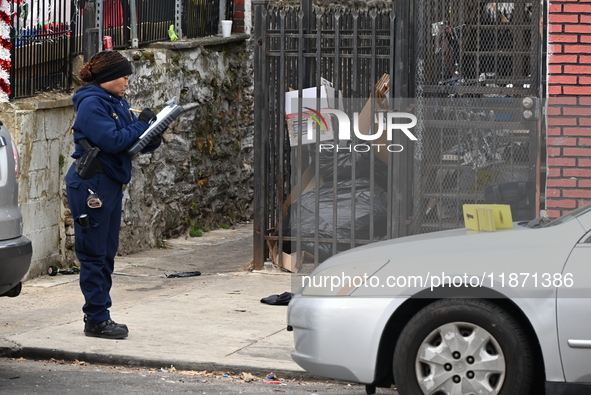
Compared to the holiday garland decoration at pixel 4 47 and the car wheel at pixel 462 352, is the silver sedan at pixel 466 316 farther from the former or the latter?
the holiday garland decoration at pixel 4 47

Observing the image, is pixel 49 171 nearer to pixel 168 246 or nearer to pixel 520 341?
pixel 168 246

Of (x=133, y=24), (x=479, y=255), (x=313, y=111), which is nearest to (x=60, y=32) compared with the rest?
(x=133, y=24)

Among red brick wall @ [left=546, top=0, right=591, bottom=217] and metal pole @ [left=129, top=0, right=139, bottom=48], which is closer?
red brick wall @ [left=546, top=0, right=591, bottom=217]

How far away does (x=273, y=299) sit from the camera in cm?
809

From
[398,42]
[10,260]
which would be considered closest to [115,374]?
[10,260]

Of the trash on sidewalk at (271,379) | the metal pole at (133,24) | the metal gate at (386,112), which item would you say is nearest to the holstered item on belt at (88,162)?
the trash on sidewalk at (271,379)

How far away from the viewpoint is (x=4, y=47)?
8.57 m

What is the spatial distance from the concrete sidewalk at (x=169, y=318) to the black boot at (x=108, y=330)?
0.18 ft

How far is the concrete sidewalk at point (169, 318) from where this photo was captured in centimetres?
Result: 639

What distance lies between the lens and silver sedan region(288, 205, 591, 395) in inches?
185

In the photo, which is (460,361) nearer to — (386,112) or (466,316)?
(466,316)

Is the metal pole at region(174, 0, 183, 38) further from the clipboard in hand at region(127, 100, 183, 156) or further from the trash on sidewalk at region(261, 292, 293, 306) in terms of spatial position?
the clipboard in hand at region(127, 100, 183, 156)

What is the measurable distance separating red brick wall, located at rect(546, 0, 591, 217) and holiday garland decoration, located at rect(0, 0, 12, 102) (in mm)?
4571

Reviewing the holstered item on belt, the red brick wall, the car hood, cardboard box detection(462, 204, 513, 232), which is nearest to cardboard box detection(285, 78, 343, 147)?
the red brick wall
